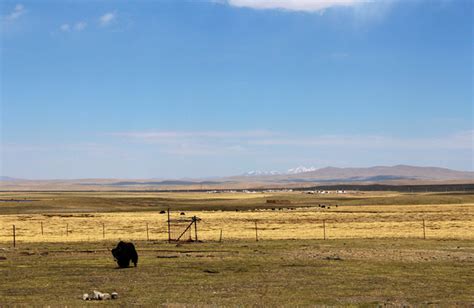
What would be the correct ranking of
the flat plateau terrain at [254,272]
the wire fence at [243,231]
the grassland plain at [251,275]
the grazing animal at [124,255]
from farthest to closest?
the wire fence at [243,231] < the grazing animal at [124,255] < the flat plateau terrain at [254,272] < the grassland plain at [251,275]

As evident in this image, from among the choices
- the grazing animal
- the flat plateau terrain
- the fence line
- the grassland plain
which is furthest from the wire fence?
the grazing animal

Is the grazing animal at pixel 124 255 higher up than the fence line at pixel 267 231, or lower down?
higher up

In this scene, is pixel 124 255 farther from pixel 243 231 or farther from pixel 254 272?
pixel 243 231

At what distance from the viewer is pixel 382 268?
29.6m

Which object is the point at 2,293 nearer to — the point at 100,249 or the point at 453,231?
the point at 100,249

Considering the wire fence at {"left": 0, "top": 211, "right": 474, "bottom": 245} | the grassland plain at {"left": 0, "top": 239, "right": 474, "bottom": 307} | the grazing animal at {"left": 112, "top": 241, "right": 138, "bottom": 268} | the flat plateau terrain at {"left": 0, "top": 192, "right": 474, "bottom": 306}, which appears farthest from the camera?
the wire fence at {"left": 0, "top": 211, "right": 474, "bottom": 245}

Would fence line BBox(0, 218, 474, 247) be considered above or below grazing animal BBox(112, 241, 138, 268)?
below

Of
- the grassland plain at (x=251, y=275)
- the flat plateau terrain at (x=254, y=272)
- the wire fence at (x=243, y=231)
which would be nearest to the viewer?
the grassland plain at (x=251, y=275)

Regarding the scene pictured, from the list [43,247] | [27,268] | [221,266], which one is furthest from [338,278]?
[43,247]

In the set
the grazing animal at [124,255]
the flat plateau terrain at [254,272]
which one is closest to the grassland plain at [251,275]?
the flat plateau terrain at [254,272]

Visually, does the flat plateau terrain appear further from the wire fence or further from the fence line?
the wire fence

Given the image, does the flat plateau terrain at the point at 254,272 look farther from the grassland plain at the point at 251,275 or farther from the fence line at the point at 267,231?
the fence line at the point at 267,231

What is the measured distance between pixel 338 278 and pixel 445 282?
4501mm

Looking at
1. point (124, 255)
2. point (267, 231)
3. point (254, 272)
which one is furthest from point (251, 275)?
point (267, 231)
